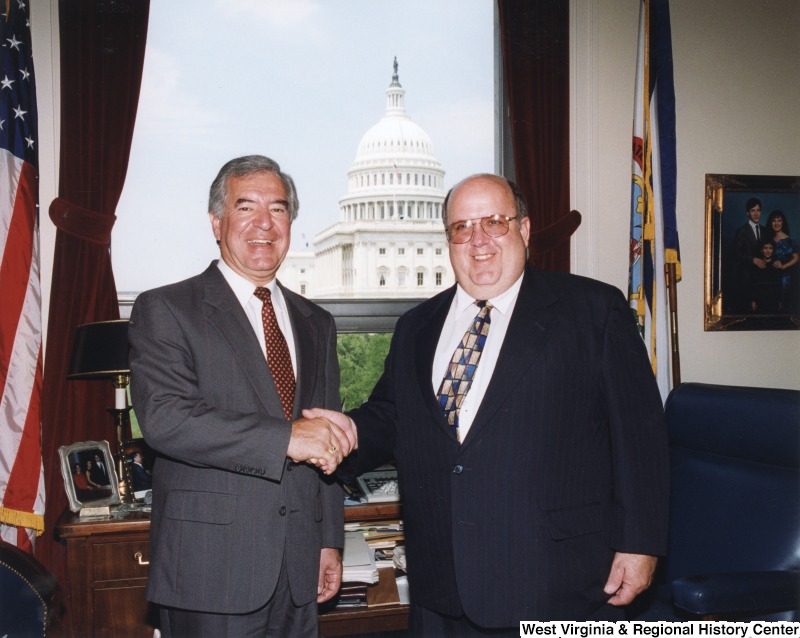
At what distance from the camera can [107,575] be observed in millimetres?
2494

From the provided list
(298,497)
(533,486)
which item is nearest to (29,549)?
(298,497)

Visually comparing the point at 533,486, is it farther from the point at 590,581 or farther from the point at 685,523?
the point at 685,523

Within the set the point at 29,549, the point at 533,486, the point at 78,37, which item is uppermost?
the point at 78,37

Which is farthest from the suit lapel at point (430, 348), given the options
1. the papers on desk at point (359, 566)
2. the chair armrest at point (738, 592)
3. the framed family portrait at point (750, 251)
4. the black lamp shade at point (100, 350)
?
the framed family portrait at point (750, 251)

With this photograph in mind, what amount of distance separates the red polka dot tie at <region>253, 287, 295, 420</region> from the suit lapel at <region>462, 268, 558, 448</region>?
0.55m

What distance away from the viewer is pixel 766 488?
212 cm

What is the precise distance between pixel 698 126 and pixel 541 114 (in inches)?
34.5

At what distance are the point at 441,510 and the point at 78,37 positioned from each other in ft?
8.81

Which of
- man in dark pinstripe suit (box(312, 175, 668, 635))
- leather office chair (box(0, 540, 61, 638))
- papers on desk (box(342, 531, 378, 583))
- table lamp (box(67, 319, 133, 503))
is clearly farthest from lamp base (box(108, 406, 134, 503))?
man in dark pinstripe suit (box(312, 175, 668, 635))

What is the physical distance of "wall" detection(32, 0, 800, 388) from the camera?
3.43 meters

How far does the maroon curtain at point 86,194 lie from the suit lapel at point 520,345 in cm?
202

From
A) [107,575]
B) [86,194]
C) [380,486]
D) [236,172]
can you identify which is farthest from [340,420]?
[86,194]

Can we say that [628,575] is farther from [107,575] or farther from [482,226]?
[107,575]

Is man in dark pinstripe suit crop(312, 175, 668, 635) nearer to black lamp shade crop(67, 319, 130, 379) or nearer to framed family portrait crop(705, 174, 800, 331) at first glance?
black lamp shade crop(67, 319, 130, 379)
